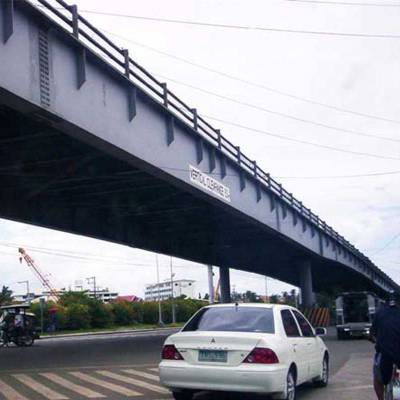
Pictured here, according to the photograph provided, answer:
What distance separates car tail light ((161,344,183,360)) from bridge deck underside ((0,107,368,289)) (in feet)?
23.1

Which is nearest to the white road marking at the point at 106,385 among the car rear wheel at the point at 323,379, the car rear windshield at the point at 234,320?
the car rear windshield at the point at 234,320

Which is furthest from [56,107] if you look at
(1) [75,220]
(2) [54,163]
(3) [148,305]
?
(3) [148,305]

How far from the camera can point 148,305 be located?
79.4 meters

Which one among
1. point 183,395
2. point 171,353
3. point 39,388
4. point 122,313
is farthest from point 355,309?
point 122,313

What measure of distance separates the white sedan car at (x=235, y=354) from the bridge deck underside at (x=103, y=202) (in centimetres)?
705

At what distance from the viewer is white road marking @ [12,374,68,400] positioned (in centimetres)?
1175

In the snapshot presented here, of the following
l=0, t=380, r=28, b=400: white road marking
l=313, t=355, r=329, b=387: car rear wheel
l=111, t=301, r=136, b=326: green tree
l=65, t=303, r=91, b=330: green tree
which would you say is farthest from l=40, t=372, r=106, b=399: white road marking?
l=111, t=301, r=136, b=326: green tree

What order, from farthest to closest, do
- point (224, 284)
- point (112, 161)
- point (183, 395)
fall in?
point (224, 284)
point (112, 161)
point (183, 395)

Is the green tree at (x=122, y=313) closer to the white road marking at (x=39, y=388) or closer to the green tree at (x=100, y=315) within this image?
the green tree at (x=100, y=315)

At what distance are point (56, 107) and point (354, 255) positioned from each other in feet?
141

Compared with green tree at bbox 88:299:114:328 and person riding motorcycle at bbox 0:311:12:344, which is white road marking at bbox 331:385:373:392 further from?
green tree at bbox 88:299:114:328

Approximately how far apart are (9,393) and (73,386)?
1295 millimetres

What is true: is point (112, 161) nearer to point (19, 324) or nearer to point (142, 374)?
point (142, 374)

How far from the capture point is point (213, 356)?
31.7 feet
